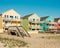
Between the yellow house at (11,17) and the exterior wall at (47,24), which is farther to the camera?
the exterior wall at (47,24)

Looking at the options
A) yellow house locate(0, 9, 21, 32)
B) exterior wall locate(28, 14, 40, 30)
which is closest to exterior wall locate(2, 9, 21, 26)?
yellow house locate(0, 9, 21, 32)

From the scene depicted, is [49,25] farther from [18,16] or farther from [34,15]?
[18,16]

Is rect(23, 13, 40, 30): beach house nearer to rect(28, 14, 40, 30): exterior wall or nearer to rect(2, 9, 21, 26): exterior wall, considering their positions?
rect(28, 14, 40, 30): exterior wall

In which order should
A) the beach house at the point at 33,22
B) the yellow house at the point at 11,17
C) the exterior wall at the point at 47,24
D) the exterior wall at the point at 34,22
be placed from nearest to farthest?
the yellow house at the point at 11,17, the beach house at the point at 33,22, the exterior wall at the point at 34,22, the exterior wall at the point at 47,24

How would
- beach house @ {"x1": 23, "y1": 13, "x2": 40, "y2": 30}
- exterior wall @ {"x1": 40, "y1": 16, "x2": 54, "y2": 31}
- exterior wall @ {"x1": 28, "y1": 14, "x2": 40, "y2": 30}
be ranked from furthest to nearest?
exterior wall @ {"x1": 40, "y1": 16, "x2": 54, "y2": 31}, exterior wall @ {"x1": 28, "y1": 14, "x2": 40, "y2": 30}, beach house @ {"x1": 23, "y1": 13, "x2": 40, "y2": 30}

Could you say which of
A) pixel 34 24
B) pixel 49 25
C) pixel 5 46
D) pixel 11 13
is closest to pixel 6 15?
pixel 11 13

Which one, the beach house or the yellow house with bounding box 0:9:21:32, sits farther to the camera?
the beach house

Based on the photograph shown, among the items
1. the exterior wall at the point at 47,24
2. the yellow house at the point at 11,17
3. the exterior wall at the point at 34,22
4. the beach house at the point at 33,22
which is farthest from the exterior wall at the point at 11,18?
the exterior wall at the point at 47,24

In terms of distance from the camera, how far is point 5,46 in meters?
16.4

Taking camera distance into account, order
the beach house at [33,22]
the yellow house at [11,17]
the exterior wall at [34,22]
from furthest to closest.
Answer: the exterior wall at [34,22], the beach house at [33,22], the yellow house at [11,17]

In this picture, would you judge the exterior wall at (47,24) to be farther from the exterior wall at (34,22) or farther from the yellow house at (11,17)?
the yellow house at (11,17)

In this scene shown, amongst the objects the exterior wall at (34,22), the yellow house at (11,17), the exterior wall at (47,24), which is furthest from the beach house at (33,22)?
the yellow house at (11,17)

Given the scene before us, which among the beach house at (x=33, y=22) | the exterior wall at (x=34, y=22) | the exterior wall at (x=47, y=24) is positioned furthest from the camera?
the exterior wall at (x=47, y=24)

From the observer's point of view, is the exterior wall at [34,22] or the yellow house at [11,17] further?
the exterior wall at [34,22]
